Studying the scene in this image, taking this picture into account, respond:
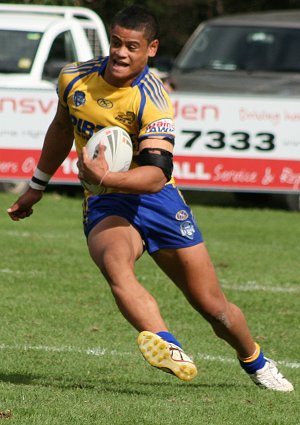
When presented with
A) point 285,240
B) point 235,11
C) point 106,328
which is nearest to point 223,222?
point 285,240

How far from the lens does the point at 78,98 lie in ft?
21.0

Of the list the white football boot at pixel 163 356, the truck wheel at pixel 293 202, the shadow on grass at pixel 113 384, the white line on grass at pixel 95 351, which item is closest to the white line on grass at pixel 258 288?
the white line on grass at pixel 95 351

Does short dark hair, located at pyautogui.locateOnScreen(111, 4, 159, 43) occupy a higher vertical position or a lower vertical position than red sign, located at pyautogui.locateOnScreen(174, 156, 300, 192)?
higher

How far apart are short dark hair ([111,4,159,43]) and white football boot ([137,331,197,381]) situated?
1.54 metres

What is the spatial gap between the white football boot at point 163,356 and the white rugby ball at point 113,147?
0.80m

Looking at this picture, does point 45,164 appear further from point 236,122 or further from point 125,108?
point 236,122

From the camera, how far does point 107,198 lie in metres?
6.45

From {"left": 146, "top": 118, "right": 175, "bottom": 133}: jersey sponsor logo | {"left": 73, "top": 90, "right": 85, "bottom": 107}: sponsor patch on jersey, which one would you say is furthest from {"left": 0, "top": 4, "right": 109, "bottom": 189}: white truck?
{"left": 146, "top": 118, "right": 175, "bottom": 133}: jersey sponsor logo

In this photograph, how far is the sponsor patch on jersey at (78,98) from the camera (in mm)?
6383

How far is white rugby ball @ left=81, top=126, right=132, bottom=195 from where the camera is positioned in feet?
20.0

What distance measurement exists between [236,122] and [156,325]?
9.15 metres

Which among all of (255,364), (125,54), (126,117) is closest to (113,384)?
(255,364)

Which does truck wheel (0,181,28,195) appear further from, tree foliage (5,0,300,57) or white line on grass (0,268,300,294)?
tree foliage (5,0,300,57)

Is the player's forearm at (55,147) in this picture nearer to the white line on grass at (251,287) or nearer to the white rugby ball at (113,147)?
the white rugby ball at (113,147)
